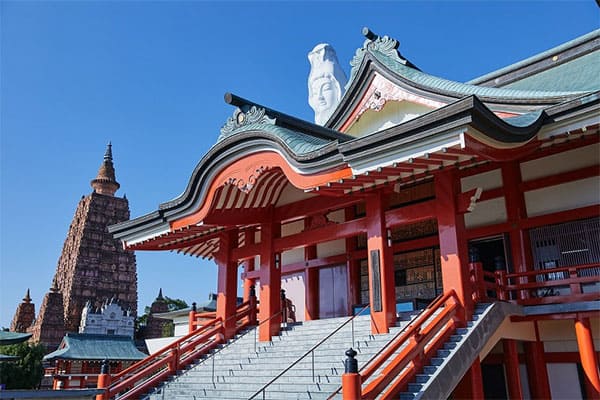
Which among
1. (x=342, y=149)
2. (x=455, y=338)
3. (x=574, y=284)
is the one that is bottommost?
(x=455, y=338)

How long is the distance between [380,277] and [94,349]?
23170mm

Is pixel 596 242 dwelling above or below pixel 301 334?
above

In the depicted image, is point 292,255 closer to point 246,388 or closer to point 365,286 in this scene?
point 365,286

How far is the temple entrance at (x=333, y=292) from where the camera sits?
559 inches

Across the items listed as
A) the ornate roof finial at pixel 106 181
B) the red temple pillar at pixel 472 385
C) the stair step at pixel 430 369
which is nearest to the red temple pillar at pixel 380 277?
the red temple pillar at pixel 472 385

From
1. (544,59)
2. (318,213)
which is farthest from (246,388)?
(544,59)

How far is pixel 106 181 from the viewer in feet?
174

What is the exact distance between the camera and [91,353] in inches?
1067

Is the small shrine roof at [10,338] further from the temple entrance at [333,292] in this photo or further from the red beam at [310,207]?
the red beam at [310,207]

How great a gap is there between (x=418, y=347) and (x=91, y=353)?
2455 centimetres

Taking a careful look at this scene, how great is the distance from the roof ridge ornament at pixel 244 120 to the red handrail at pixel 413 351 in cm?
515

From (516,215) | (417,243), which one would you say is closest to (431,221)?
(417,243)

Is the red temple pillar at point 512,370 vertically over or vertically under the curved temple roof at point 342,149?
under

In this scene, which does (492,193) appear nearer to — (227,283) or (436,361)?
(436,361)
